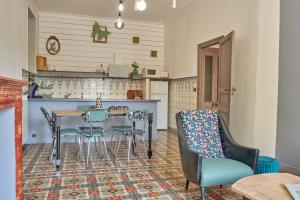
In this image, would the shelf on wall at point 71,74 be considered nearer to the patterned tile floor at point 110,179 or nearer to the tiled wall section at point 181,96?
the tiled wall section at point 181,96

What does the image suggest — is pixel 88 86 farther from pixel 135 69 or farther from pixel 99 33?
pixel 99 33

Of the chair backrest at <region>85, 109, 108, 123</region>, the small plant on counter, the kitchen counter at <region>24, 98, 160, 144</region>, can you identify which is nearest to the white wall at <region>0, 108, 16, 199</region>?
the chair backrest at <region>85, 109, 108, 123</region>

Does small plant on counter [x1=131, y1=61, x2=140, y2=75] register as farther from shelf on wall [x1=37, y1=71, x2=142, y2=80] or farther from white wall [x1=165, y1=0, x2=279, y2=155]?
white wall [x1=165, y1=0, x2=279, y2=155]

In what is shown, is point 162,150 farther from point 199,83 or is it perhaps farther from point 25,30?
point 25,30

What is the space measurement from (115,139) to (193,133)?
11.3 ft

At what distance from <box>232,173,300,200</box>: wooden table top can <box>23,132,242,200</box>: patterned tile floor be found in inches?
36.3

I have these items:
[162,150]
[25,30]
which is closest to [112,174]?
[162,150]

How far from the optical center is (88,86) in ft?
26.6

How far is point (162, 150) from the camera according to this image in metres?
Answer: 5.48

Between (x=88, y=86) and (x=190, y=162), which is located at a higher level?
(x=88, y=86)

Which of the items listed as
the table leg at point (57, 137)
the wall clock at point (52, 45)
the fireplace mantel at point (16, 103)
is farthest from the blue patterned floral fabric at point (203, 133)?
the wall clock at point (52, 45)

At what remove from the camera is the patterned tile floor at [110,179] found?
10.1 ft

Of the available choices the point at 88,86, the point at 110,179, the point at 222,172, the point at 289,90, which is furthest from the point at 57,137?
the point at 88,86

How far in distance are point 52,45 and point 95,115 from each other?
4.17 m
